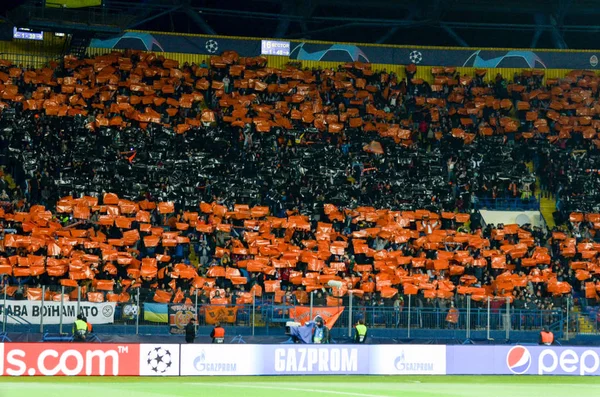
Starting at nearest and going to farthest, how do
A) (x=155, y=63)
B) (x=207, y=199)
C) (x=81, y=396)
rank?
1. (x=81, y=396)
2. (x=207, y=199)
3. (x=155, y=63)

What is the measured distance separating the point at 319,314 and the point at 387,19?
2561 centimetres

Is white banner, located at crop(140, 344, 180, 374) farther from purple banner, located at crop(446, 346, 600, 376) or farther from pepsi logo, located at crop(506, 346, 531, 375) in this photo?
pepsi logo, located at crop(506, 346, 531, 375)

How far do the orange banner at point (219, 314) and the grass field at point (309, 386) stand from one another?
5.41m

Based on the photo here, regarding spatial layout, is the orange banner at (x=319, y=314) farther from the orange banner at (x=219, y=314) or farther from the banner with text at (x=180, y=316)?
the banner with text at (x=180, y=316)

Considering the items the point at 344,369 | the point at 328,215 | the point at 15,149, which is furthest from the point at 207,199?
the point at 344,369

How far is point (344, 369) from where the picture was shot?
29281 millimetres

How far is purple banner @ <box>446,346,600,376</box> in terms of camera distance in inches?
1193

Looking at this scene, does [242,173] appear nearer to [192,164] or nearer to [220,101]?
[192,164]

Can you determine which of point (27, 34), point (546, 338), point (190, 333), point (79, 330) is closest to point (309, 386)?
point (190, 333)

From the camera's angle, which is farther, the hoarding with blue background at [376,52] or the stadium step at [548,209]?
the hoarding with blue background at [376,52]

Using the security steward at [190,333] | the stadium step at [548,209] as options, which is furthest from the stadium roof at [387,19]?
the security steward at [190,333]

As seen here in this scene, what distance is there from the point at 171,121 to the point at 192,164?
3.78 m

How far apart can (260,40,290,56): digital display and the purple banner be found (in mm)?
24807

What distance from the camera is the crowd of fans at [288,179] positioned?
38062 millimetres
